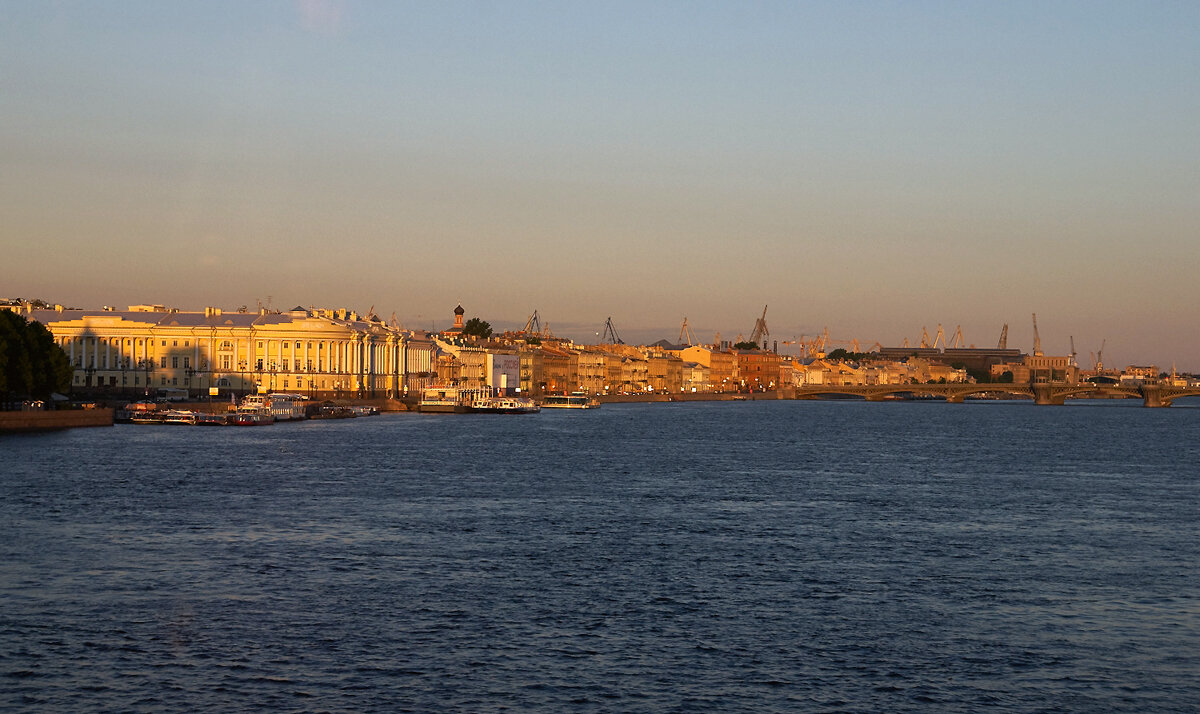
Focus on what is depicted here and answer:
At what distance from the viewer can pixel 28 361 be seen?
247 feet

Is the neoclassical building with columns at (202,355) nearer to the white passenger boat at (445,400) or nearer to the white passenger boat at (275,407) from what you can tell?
the white passenger boat at (445,400)

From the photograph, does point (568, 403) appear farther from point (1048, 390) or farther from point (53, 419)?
point (53, 419)

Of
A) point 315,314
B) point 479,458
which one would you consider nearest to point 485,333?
point 315,314

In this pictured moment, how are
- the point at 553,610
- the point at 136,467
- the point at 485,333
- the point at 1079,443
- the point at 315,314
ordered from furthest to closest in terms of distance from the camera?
the point at 485,333, the point at 315,314, the point at 1079,443, the point at 136,467, the point at 553,610

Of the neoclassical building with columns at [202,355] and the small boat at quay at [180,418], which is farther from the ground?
the neoclassical building with columns at [202,355]

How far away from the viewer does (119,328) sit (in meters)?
127

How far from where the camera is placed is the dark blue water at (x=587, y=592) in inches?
752

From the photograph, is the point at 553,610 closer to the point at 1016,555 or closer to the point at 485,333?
the point at 1016,555

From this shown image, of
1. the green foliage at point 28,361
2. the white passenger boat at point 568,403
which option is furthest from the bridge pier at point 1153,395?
the green foliage at point 28,361

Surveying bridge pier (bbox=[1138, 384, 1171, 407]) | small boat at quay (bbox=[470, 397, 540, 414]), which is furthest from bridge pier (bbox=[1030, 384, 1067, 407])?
small boat at quay (bbox=[470, 397, 540, 414])

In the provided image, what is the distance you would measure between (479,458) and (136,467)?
14.7 meters

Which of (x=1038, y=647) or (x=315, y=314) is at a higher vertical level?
(x=315, y=314)

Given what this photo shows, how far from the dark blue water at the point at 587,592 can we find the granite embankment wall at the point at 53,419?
23339 mm

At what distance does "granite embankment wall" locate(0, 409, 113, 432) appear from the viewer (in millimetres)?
73312
